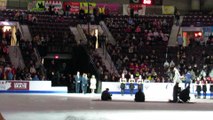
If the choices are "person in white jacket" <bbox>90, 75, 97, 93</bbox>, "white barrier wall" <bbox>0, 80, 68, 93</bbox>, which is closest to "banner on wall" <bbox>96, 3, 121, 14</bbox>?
"person in white jacket" <bbox>90, 75, 97, 93</bbox>

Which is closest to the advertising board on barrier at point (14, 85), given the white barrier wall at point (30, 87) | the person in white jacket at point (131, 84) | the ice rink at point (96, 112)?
the white barrier wall at point (30, 87)

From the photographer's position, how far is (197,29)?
45.3m

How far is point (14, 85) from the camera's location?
31.0 meters

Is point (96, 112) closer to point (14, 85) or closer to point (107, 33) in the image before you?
point (14, 85)

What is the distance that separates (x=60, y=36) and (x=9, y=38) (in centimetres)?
465

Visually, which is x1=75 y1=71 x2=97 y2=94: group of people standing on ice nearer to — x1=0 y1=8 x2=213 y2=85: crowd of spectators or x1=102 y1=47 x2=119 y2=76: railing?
x1=0 y1=8 x2=213 y2=85: crowd of spectators

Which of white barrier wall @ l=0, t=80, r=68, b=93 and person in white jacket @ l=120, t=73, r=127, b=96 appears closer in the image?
white barrier wall @ l=0, t=80, r=68, b=93

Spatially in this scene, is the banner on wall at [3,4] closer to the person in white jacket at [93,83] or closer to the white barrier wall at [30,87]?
the white barrier wall at [30,87]

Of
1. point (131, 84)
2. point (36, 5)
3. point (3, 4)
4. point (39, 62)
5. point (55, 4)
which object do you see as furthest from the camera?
point (55, 4)

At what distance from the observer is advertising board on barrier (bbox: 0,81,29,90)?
30.7 m

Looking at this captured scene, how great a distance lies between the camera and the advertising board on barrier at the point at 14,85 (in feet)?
101

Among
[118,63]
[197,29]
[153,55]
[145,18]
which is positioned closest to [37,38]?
[118,63]

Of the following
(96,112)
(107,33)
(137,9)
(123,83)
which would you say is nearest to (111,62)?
(107,33)

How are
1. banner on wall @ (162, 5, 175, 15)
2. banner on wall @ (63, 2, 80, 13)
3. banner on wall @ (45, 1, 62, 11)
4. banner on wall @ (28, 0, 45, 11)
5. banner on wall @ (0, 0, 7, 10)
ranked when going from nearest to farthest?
banner on wall @ (0, 0, 7, 10)
banner on wall @ (28, 0, 45, 11)
banner on wall @ (45, 1, 62, 11)
banner on wall @ (63, 2, 80, 13)
banner on wall @ (162, 5, 175, 15)
